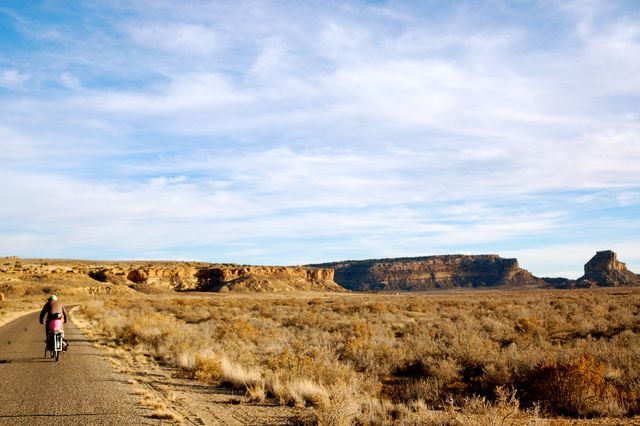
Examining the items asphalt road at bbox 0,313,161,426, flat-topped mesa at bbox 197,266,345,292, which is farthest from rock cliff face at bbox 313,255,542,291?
asphalt road at bbox 0,313,161,426

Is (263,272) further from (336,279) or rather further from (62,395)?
(62,395)

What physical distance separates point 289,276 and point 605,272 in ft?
332

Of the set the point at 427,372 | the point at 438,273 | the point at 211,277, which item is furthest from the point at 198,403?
the point at 438,273

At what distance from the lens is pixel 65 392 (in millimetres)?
9609

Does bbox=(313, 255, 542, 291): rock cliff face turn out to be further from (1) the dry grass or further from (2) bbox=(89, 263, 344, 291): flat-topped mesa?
(1) the dry grass

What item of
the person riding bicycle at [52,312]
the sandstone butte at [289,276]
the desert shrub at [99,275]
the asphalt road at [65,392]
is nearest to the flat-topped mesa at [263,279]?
the sandstone butte at [289,276]

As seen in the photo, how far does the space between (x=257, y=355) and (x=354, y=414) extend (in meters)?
8.78

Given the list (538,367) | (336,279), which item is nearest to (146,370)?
(538,367)

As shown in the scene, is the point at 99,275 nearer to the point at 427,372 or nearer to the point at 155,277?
the point at 155,277

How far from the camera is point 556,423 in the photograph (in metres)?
7.54

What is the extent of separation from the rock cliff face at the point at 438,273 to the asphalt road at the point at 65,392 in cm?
16932

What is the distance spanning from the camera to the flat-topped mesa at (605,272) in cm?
14738

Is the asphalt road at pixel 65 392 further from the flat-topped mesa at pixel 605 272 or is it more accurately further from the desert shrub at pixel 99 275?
the flat-topped mesa at pixel 605 272

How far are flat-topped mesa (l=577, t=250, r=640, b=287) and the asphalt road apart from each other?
513 ft
